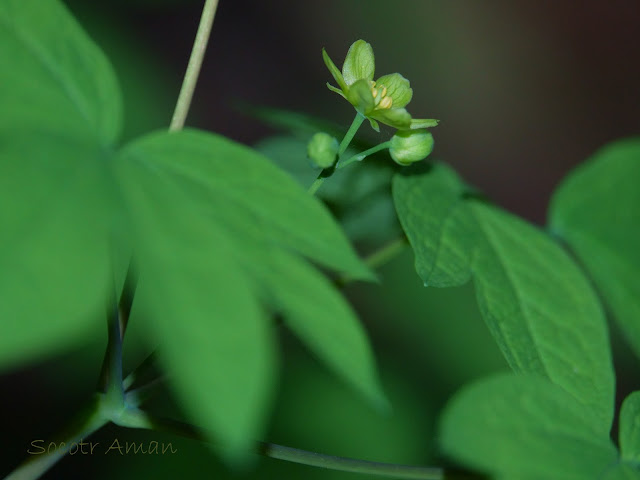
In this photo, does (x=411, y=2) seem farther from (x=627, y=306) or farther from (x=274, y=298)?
(x=274, y=298)

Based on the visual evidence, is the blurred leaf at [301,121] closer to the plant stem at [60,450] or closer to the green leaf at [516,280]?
the green leaf at [516,280]

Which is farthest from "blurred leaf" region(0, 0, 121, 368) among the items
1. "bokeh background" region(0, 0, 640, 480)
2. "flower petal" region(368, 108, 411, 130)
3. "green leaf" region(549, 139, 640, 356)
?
"bokeh background" region(0, 0, 640, 480)

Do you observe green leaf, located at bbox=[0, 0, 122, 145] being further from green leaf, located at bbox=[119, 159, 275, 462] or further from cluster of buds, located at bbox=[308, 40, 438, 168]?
cluster of buds, located at bbox=[308, 40, 438, 168]

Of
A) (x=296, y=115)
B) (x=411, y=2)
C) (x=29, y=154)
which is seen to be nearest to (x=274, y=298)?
(x=29, y=154)

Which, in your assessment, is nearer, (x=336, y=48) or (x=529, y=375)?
(x=529, y=375)

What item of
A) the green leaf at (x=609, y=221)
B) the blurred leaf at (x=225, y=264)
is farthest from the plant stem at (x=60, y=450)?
the green leaf at (x=609, y=221)
